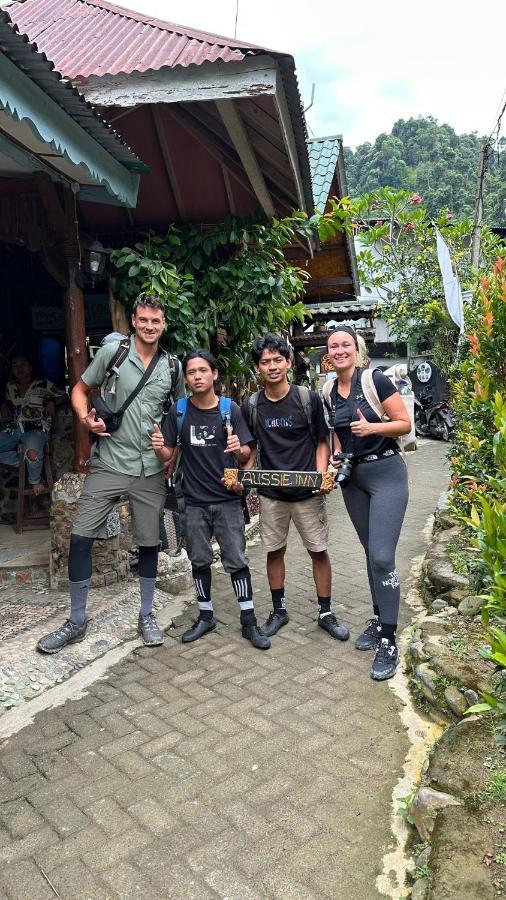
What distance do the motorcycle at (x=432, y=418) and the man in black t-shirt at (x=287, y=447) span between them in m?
13.0

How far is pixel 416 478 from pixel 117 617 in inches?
308

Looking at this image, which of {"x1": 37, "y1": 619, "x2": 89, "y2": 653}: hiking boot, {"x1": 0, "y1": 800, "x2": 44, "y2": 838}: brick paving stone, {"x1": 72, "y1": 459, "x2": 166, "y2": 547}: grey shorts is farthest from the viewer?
{"x1": 72, "y1": 459, "x2": 166, "y2": 547}: grey shorts

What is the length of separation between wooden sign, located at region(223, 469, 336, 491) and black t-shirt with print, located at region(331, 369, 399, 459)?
0.71 feet

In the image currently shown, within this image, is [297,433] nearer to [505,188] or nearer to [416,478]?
[416,478]

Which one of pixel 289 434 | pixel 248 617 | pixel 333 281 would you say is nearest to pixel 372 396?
pixel 289 434

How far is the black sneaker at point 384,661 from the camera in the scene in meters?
3.38

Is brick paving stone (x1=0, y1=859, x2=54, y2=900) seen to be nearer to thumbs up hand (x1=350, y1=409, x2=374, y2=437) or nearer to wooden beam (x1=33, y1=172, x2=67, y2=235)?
thumbs up hand (x1=350, y1=409, x2=374, y2=437)

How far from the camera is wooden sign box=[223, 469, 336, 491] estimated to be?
3.63 meters

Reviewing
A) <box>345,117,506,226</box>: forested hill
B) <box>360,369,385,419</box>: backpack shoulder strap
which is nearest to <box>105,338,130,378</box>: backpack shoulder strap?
<box>360,369,385,419</box>: backpack shoulder strap

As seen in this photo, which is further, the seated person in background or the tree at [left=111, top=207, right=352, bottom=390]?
the seated person in background

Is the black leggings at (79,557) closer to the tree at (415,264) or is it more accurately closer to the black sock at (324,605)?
the black sock at (324,605)

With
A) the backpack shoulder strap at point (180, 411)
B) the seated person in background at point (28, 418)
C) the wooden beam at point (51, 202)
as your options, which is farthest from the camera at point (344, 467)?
the seated person in background at point (28, 418)

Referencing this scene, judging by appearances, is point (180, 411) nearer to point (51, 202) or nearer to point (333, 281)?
point (51, 202)

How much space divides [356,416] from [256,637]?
4.84 feet
